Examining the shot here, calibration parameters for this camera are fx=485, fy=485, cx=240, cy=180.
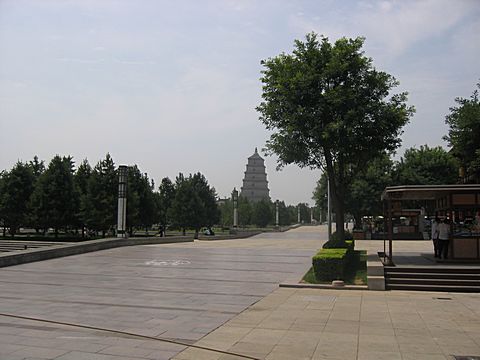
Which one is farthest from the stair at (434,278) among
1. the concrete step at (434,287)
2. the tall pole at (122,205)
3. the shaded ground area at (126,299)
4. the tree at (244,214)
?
the tree at (244,214)

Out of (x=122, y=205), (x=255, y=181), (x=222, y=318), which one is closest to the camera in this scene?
(x=222, y=318)

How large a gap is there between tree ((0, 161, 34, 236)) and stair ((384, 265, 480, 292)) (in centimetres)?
3149

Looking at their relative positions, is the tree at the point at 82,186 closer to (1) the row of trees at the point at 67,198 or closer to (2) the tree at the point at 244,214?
(1) the row of trees at the point at 67,198

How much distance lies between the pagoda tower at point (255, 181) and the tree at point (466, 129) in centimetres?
Answer: 10505

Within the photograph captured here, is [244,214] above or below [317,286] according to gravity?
above

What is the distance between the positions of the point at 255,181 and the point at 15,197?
9905 cm

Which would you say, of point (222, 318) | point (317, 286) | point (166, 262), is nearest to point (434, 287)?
point (317, 286)

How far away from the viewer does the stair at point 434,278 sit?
14.0 m

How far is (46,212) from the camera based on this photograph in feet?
120

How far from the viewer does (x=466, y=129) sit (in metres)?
26.3

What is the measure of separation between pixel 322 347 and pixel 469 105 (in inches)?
910

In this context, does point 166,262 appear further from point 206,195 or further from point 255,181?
point 255,181

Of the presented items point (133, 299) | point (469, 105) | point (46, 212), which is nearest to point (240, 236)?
point (46, 212)

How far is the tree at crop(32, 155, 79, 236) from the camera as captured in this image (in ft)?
120
